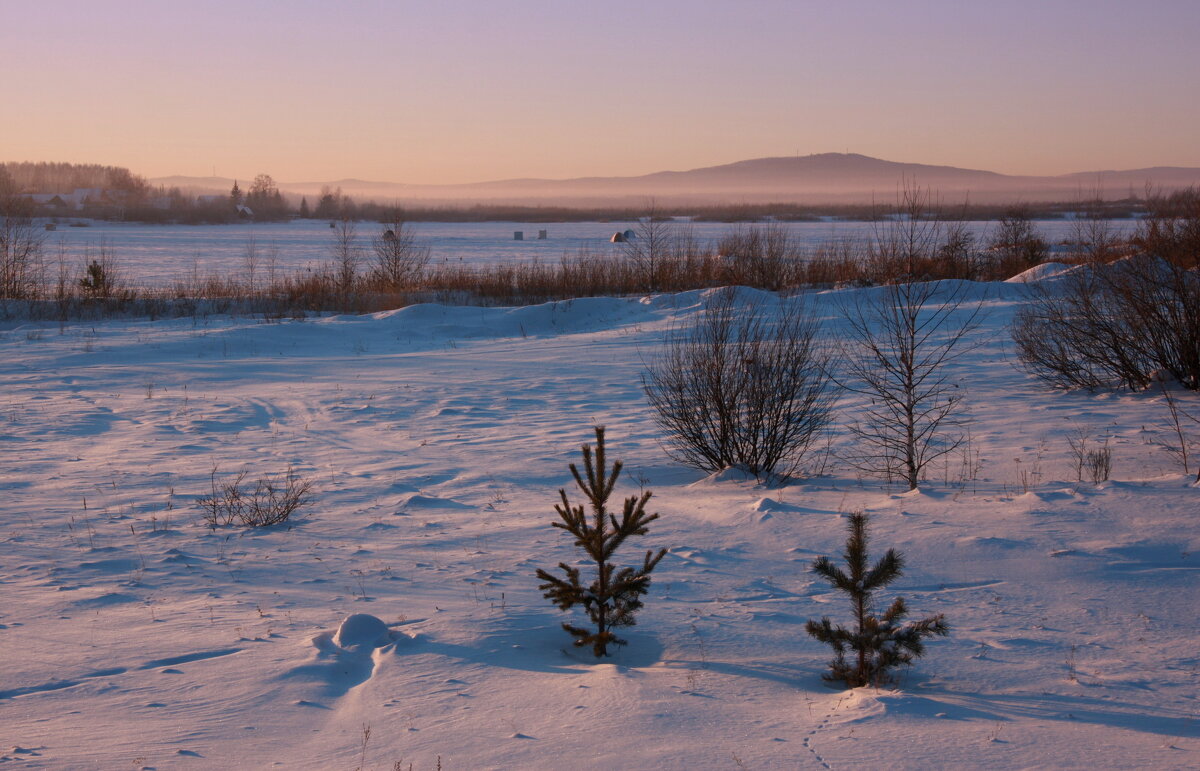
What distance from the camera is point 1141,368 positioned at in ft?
38.7

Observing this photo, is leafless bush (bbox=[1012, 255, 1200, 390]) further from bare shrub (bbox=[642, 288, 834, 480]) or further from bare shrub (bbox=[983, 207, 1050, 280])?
bare shrub (bbox=[983, 207, 1050, 280])

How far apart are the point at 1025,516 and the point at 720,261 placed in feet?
79.9

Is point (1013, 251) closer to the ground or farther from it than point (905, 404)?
farther from it

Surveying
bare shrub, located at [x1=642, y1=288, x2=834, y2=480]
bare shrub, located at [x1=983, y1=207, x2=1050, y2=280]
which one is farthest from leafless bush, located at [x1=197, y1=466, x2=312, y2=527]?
bare shrub, located at [x1=983, y1=207, x2=1050, y2=280]

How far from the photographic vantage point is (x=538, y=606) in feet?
18.7

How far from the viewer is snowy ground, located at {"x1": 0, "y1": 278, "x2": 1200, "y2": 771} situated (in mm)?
3713

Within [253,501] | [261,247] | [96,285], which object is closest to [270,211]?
[261,247]

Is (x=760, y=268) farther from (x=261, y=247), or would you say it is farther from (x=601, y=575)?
(x=261, y=247)

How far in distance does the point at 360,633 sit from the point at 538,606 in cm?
120

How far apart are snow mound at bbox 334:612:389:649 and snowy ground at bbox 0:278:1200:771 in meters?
0.11

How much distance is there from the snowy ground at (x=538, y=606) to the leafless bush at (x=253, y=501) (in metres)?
0.20

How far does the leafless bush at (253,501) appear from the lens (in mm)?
7762

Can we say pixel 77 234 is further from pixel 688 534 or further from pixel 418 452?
pixel 688 534

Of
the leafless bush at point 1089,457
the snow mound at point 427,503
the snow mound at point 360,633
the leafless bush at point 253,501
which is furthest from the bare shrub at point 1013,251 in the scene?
the snow mound at point 360,633
